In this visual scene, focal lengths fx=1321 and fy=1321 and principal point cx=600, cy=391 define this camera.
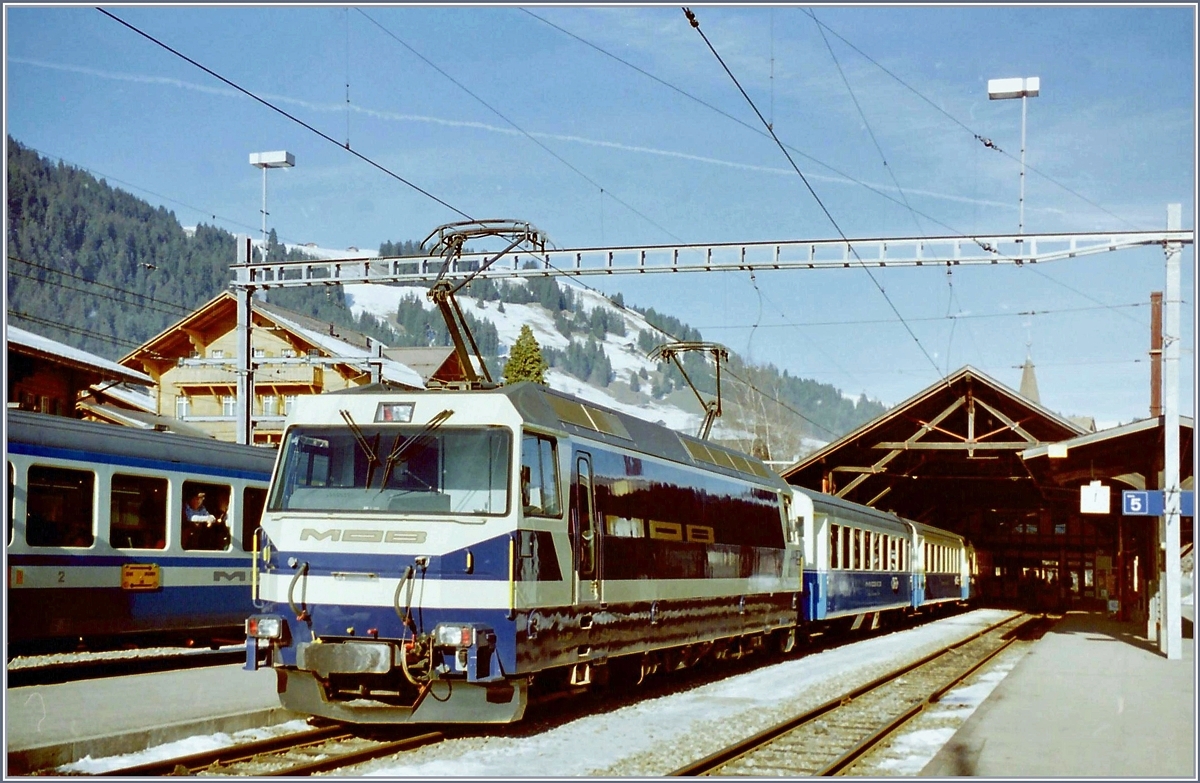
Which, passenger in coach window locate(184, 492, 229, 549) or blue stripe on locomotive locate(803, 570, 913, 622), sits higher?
passenger in coach window locate(184, 492, 229, 549)

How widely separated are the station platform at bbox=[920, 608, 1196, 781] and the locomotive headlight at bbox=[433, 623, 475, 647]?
146 inches

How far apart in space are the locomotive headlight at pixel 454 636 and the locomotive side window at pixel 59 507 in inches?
215

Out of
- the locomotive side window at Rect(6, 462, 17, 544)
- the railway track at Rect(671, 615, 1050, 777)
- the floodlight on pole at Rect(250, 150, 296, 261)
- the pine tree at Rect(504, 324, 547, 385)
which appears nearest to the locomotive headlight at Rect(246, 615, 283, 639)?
the railway track at Rect(671, 615, 1050, 777)

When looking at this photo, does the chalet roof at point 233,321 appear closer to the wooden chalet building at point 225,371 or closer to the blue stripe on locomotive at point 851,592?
the wooden chalet building at point 225,371

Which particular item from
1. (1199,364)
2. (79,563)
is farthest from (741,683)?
(79,563)

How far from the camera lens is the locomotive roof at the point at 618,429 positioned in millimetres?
11961

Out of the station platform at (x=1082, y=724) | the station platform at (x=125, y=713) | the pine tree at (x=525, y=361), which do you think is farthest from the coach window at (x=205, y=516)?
the pine tree at (x=525, y=361)

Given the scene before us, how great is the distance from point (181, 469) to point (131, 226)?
128 meters

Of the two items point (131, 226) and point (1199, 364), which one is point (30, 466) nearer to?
point (1199, 364)

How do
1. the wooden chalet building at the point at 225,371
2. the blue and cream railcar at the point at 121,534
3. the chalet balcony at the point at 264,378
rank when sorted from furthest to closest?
the chalet balcony at the point at 264,378, the wooden chalet building at the point at 225,371, the blue and cream railcar at the point at 121,534

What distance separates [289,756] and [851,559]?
18.7 m

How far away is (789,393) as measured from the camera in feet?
630

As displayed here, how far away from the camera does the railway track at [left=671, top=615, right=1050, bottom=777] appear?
35.3 ft

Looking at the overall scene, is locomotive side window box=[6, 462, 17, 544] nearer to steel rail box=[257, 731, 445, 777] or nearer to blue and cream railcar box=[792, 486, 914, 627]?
steel rail box=[257, 731, 445, 777]
